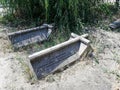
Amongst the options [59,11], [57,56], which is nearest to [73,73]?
[57,56]

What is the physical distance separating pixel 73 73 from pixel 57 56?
1.08 feet

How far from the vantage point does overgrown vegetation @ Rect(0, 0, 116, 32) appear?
3855mm

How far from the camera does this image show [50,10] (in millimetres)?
4082

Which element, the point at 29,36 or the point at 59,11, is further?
the point at 59,11

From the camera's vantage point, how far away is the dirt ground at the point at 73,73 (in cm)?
263

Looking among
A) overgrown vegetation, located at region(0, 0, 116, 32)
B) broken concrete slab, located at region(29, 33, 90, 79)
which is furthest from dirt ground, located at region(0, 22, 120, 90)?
overgrown vegetation, located at region(0, 0, 116, 32)

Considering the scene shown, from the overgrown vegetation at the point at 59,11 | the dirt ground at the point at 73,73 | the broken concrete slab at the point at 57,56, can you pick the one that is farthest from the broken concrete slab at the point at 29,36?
the broken concrete slab at the point at 57,56

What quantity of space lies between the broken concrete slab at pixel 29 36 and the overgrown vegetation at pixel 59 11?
10.4 inches

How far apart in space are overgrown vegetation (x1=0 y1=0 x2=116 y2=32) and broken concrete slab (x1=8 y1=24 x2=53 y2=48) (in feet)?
0.87

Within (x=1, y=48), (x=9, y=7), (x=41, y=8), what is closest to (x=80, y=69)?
(x=1, y=48)

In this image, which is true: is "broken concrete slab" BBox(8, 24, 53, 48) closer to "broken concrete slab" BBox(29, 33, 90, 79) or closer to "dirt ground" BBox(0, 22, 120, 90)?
"dirt ground" BBox(0, 22, 120, 90)

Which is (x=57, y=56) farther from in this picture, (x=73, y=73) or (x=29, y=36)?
(x=29, y=36)

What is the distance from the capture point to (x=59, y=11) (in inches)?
152

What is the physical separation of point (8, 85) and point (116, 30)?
7.78 feet
